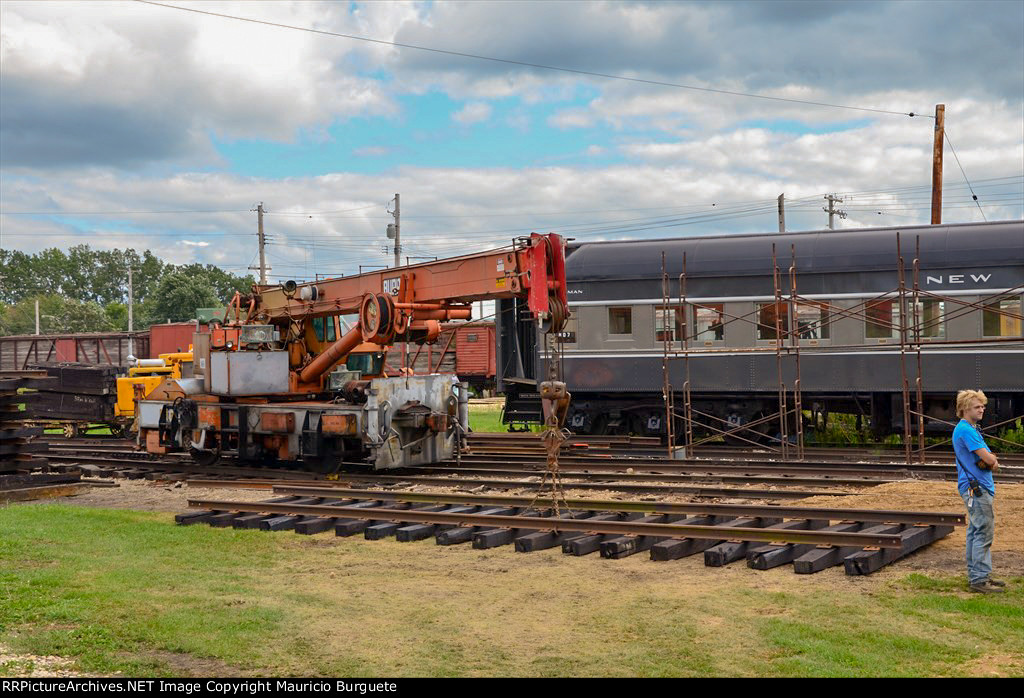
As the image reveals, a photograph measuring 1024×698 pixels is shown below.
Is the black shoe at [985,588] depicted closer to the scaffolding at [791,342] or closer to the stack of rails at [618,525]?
the stack of rails at [618,525]

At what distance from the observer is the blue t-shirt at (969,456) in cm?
812

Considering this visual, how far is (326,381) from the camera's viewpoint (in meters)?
17.8

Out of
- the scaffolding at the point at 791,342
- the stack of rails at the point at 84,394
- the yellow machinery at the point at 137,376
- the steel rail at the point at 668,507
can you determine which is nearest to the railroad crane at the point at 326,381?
the steel rail at the point at 668,507

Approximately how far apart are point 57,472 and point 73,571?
847 centimetres

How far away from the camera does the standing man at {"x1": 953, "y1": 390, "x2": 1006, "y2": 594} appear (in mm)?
7961

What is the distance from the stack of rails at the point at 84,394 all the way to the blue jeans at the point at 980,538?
21453 millimetres

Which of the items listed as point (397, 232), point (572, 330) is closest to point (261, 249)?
point (397, 232)

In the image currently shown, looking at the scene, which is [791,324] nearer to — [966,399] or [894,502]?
[894,502]

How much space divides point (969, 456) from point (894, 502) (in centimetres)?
421

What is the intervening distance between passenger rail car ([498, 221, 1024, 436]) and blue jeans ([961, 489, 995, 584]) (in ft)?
33.7

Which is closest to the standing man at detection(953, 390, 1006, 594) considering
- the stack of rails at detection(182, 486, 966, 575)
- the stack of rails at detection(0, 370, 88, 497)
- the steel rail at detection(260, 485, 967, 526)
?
the stack of rails at detection(182, 486, 966, 575)

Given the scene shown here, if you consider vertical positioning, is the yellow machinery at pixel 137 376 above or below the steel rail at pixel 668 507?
above

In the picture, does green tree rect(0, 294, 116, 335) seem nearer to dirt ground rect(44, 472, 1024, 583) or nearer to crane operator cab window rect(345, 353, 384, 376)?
crane operator cab window rect(345, 353, 384, 376)

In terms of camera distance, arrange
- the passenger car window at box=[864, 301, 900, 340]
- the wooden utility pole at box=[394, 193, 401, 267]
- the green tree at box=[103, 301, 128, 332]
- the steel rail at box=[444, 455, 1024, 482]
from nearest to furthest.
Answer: the steel rail at box=[444, 455, 1024, 482], the passenger car window at box=[864, 301, 900, 340], the wooden utility pole at box=[394, 193, 401, 267], the green tree at box=[103, 301, 128, 332]
